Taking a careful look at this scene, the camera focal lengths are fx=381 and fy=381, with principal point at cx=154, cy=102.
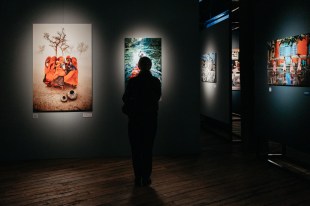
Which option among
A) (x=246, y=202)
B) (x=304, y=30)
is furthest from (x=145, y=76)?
(x=304, y=30)

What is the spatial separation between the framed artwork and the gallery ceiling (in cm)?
397

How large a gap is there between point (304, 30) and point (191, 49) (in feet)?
8.23

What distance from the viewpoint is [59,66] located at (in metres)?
7.52

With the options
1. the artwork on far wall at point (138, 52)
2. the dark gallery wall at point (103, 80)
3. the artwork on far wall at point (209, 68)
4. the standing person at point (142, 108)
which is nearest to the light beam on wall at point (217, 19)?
the artwork on far wall at point (209, 68)

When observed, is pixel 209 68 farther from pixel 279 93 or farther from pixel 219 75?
pixel 279 93

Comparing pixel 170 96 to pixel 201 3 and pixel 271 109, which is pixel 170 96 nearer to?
pixel 271 109

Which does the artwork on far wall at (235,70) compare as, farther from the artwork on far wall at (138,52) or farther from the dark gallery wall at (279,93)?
the artwork on far wall at (138,52)

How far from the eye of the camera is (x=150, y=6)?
7.81 metres

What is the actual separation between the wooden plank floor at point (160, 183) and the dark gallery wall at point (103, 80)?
40 centimetres

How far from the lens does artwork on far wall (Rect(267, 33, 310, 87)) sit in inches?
237

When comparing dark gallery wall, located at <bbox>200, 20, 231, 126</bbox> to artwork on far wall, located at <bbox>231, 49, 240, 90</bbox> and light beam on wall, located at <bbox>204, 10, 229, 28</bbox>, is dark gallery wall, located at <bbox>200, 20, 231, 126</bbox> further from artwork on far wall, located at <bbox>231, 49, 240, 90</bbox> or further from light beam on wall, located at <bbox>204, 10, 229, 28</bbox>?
artwork on far wall, located at <bbox>231, 49, 240, 90</bbox>

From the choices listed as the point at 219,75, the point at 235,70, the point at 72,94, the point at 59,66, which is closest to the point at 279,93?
the point at 219,75

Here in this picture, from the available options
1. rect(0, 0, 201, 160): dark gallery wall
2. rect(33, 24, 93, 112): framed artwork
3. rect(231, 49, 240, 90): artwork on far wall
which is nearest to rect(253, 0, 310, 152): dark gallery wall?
rect(0, 0, 201, 160): dark gallery wall

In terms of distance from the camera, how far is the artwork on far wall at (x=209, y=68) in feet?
35.5
